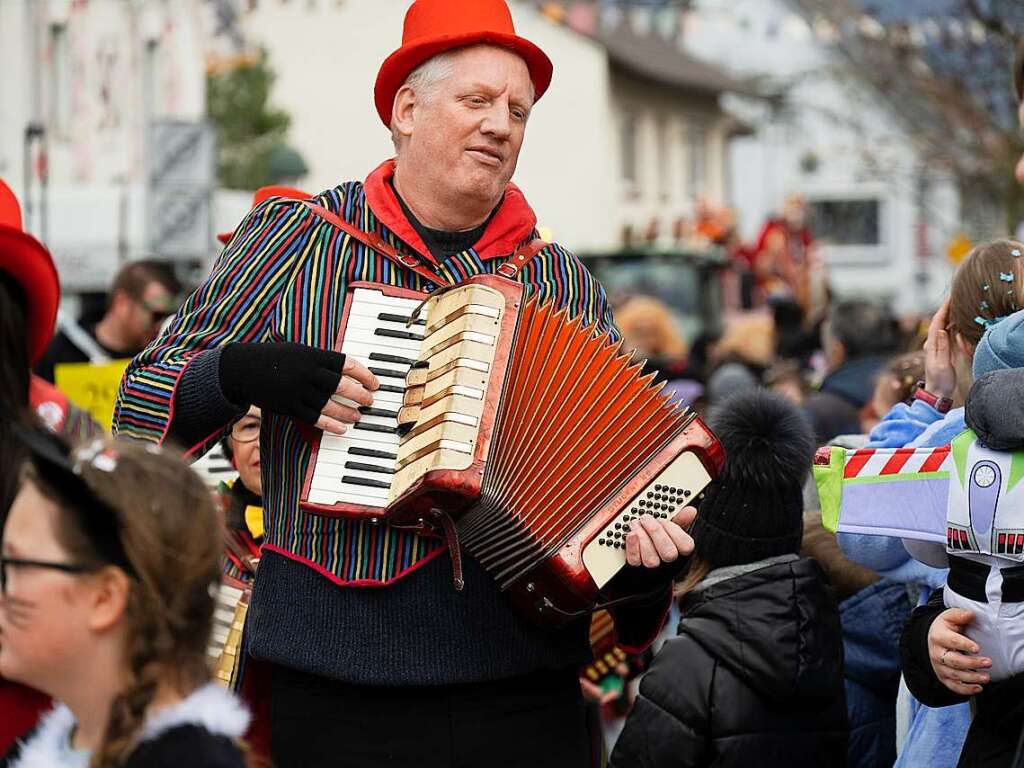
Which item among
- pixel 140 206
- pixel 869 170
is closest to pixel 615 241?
pixel 869 170

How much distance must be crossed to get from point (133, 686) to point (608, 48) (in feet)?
106

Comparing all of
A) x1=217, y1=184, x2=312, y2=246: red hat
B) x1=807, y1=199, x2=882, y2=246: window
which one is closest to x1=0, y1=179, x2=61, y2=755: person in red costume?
x1=217, y1=184, x2=312, y2=246: red hat

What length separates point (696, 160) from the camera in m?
43.7

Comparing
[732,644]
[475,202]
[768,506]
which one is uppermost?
[475,202]

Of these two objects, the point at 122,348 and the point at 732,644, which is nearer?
the point at 732,644

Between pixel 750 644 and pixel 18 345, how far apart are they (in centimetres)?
186

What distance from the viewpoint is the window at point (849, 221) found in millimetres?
63500

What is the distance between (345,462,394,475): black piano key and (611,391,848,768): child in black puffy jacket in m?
1.04

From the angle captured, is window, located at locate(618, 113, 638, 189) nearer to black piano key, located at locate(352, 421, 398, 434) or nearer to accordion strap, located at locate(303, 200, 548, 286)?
accordion strap, located at locate(303, 200, 548, 286)

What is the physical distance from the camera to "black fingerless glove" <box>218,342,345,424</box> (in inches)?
143

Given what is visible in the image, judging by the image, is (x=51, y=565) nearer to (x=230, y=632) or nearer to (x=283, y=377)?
(x=283, y=377)

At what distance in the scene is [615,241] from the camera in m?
36.4

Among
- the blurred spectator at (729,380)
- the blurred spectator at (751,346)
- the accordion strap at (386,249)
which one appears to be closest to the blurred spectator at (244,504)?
the accordion strap at (386,249)

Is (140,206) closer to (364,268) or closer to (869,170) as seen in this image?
(869,170)
